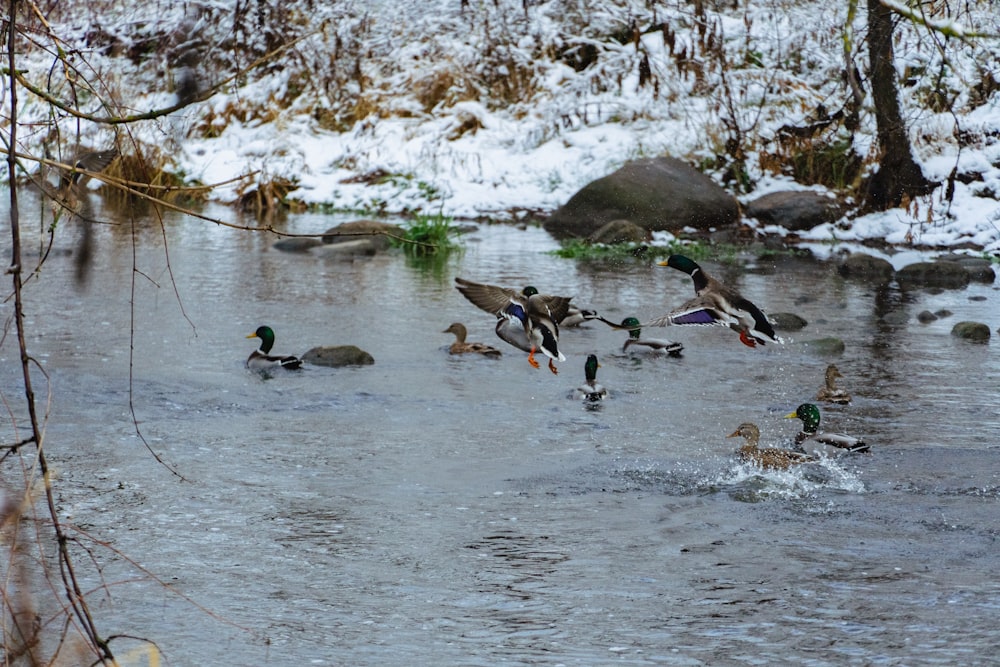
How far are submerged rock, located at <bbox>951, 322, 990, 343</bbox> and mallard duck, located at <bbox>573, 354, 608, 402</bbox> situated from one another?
3726 millimetres

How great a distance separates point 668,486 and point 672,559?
1176 mm

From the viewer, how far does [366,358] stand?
A: 9609 millimetres

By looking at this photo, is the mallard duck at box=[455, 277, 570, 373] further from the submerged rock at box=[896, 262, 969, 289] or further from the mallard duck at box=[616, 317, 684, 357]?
the submerged rock at box=[896, 262, 969, 289]

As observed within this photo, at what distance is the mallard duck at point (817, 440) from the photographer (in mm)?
7273

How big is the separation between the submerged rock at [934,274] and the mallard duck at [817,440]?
7.00 m

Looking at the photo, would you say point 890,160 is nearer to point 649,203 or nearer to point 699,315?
point 649,203

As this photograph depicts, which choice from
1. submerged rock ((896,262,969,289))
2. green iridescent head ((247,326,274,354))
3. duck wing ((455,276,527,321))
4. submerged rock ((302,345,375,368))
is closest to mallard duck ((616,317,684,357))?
submerged rock ((302,345,375,368))

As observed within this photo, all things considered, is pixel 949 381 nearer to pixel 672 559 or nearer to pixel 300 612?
pixel 672 559

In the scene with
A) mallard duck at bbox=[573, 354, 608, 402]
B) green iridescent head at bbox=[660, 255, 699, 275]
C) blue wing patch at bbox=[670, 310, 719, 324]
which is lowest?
mallard duck at bbox=[573, 354, 608, 402]

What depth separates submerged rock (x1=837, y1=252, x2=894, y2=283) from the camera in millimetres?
14641

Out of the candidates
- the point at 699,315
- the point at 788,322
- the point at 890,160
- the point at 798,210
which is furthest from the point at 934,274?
the point at 699,315

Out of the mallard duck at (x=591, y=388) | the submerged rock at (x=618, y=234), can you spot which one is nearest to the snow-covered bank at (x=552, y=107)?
the submerged rock at (x=618, y=234)

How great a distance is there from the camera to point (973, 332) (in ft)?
35.8

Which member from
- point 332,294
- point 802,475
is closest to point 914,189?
point 332,294
